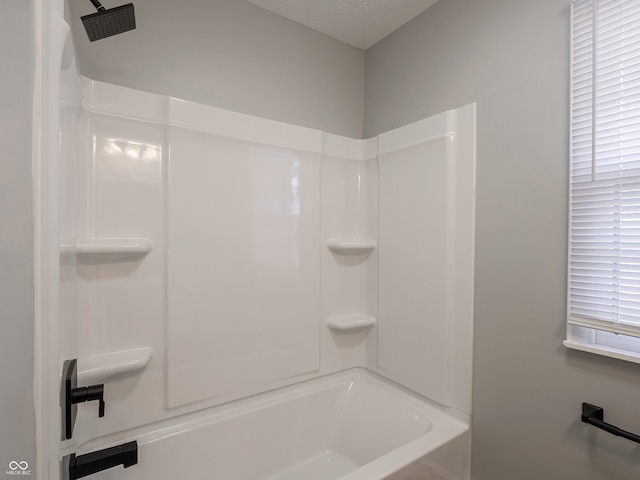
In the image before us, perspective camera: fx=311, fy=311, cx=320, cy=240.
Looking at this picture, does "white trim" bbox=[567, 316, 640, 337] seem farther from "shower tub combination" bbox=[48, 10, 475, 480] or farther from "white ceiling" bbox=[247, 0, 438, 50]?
"white ceiling" bbox=[247, 0, 438, 50]

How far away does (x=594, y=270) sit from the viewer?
1105mm

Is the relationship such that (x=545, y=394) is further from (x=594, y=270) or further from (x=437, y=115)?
(x=437, y=115)

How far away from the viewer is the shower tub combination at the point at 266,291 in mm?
1303

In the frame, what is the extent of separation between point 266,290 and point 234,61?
1238mm

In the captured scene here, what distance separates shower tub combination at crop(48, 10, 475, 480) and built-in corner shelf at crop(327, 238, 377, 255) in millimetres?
12

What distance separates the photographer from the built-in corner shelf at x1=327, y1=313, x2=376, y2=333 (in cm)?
188

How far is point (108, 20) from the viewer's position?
1104 millimetres

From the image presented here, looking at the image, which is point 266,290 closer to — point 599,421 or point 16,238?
point 16,238

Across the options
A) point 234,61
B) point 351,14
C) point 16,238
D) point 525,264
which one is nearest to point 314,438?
point 525,264

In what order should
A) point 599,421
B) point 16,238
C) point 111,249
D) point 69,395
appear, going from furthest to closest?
point 111,249
point 599,421
point 69,395
point 16,238

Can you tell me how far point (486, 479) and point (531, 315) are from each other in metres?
0.80

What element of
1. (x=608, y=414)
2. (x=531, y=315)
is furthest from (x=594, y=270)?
(x=608, y=414)

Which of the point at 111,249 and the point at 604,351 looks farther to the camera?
the point at 111,249

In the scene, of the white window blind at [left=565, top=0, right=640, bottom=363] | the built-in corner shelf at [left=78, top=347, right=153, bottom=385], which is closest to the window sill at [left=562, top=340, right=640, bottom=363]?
the white window blind at [left=565, top=0, right=640, bottom=363]
